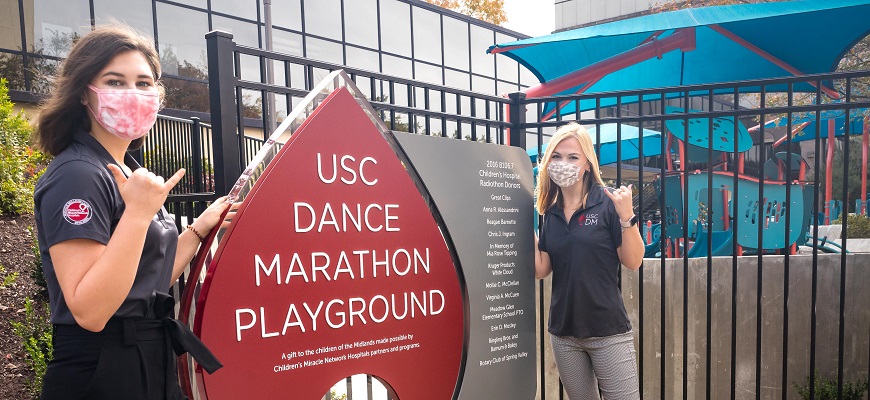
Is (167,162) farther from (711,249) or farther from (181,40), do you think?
(181,40)

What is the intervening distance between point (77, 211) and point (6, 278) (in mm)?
4711

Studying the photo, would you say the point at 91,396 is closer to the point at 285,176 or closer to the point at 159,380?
the point at 159,380

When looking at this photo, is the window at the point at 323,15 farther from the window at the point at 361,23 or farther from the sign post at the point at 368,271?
the sign post at the point at 368,271

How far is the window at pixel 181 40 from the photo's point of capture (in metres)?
13.5

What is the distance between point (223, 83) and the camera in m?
2.34

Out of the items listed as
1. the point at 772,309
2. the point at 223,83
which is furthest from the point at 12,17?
the point at 772,309

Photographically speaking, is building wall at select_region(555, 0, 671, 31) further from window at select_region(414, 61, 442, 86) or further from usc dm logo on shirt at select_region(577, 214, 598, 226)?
usc dm logo on shirt at select_region(577, 214, 598, 226)

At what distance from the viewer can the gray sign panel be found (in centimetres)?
295

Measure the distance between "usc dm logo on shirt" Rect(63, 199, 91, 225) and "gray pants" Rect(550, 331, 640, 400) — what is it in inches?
88.8

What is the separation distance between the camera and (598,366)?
3.08 m

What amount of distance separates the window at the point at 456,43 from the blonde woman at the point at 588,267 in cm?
1718

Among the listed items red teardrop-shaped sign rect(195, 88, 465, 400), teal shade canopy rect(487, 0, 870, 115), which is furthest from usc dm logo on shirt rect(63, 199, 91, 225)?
teal shade canopy rect(487, 0, 870, 115)

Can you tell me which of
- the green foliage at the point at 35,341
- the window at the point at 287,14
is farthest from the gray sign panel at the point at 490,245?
the window at the point at 287,14

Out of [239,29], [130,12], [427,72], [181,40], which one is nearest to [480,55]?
[427,72]
